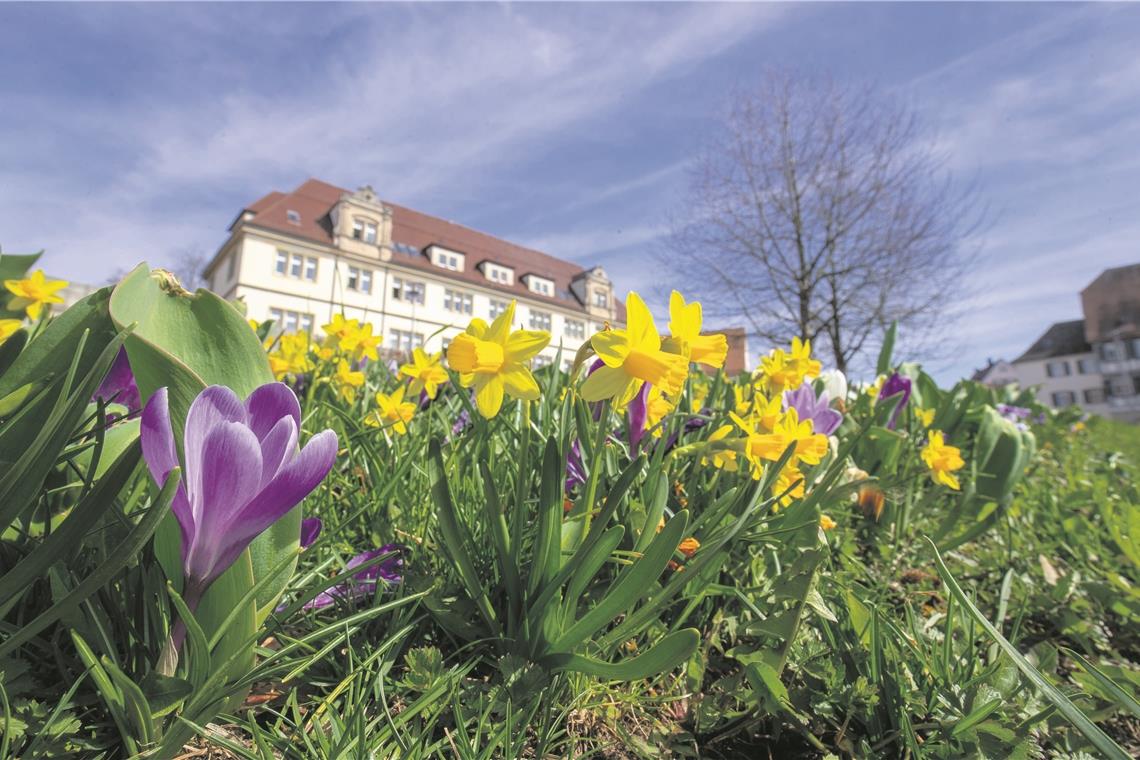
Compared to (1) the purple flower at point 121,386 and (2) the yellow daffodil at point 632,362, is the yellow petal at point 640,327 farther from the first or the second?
(1) the purple flower at point 121,386

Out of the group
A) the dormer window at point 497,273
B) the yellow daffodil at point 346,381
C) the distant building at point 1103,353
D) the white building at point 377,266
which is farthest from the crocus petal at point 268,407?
the distant building at point 1103,353

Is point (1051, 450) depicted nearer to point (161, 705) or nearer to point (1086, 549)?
point (1086, 549)

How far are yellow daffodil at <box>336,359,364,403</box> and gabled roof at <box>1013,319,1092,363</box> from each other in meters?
50.6

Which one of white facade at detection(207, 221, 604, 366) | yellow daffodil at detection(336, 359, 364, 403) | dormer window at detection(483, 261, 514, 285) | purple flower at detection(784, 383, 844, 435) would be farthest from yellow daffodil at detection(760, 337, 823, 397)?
dormer window at detection(483, 261, 514, 285)

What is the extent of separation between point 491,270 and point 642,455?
28586 mm

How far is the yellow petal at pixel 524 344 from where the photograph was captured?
1.91 ft

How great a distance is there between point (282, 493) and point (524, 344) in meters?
0.26

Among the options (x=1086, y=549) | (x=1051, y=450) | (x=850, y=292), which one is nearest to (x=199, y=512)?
(x=1086, y=549)

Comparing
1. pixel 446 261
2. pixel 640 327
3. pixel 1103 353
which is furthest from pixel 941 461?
pixel 1103 353

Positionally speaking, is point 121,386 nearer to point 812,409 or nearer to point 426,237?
point 812,409

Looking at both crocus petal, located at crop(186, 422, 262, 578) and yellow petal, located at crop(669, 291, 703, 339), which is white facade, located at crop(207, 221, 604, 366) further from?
crocus petal, located at crop(186, 422, 262, 578)

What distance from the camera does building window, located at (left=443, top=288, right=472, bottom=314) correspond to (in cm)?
2591

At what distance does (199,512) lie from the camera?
447 millimetres

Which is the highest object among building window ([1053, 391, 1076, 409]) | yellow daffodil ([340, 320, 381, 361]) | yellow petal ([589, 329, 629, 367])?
building window ([1053, 391, 1076, 409])
